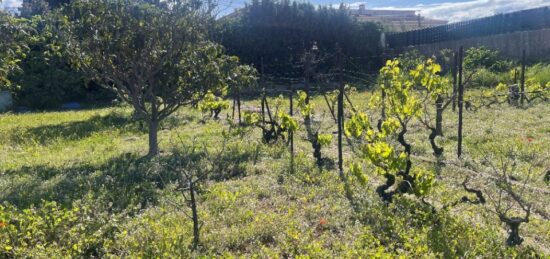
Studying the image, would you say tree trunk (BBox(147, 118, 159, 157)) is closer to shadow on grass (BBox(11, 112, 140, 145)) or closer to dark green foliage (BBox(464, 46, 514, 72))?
shadow on grass (BBox(11, 112, 140, 145))

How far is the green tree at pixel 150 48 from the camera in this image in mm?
6098

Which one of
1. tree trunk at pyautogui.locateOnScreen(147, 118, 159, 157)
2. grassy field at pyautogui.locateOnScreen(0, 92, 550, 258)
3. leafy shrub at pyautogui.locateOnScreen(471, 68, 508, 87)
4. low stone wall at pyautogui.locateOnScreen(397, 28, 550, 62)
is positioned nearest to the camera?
grassy field at pyautogui.locateOnScreen(0, 92, 550, 258)

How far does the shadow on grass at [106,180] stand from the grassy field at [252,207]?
0.02m

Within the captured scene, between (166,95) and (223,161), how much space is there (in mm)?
1580

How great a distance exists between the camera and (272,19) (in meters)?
18.2

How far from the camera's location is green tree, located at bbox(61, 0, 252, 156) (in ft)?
20.0

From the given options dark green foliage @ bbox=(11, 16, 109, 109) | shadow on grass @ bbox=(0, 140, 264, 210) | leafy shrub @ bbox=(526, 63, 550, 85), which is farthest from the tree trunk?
leafy shrub @ bbox=(526, 63, 550, 85)

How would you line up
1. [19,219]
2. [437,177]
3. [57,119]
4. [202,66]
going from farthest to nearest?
1. [57,119]
2. [202,66]
3. [437,177]
4. [19,219]

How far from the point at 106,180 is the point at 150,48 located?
2037mm

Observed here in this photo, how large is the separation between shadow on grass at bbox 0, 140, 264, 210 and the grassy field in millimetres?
21

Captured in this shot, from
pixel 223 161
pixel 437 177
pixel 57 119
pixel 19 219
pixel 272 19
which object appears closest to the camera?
pixel 19 219

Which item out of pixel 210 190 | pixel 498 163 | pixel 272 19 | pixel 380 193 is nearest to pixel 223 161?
pixel 210 190

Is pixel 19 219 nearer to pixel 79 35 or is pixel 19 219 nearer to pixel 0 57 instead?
pixel 0 57

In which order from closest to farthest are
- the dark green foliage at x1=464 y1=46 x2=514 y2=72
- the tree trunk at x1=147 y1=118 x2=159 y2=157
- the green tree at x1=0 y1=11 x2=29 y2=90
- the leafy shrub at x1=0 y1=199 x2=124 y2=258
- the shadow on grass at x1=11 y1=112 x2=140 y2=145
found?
1. the leafy shrub at x1=0 y1=199 x2=124 y2=258
2. the green tree at x1=0 y1=11 x2=29 y2=90
3. the tree trunk at x1=147 y1=118 x2=159 y2=157
4. the shadow on grass at x1=11 y1=112 x2=140 y2=145
5. the dark green foliage at x1=464 y1=46 x2=514 y2=72
